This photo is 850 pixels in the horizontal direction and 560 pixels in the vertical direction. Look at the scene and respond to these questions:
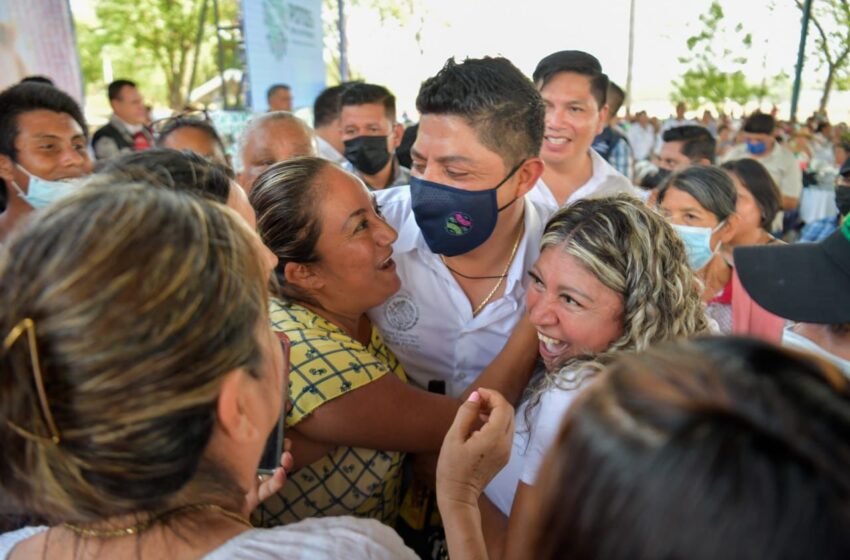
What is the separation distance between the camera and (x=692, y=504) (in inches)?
21.7

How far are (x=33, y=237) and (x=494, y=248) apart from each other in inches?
67.9

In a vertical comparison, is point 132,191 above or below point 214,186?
above

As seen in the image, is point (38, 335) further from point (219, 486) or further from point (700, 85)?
point (700, 85)

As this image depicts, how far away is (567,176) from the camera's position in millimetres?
3512

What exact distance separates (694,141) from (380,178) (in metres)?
2.58

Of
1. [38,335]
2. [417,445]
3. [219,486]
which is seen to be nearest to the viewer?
[38,335]

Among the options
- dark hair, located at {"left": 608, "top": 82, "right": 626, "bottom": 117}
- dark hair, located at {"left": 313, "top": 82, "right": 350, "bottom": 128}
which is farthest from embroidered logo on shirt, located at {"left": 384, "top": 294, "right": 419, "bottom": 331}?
dark hair, located at {"left": 608, "top": 82, "right": 626, "bottom": 117}

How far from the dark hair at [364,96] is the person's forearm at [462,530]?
370 cm

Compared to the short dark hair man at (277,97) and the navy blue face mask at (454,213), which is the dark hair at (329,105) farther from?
the short dark hair man at (277,97)

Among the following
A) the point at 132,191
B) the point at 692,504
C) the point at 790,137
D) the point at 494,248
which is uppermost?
the point at 132,191

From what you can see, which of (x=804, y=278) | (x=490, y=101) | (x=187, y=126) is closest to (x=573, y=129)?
(x=490, y=101)

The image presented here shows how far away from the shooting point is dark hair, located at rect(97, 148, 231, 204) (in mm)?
1363

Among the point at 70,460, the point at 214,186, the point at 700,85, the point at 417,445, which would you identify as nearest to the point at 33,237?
the point at 70,460

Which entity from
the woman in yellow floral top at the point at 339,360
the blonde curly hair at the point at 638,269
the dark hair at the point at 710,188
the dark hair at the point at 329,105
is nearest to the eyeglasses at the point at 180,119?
the dark hair at the point at 329,105
